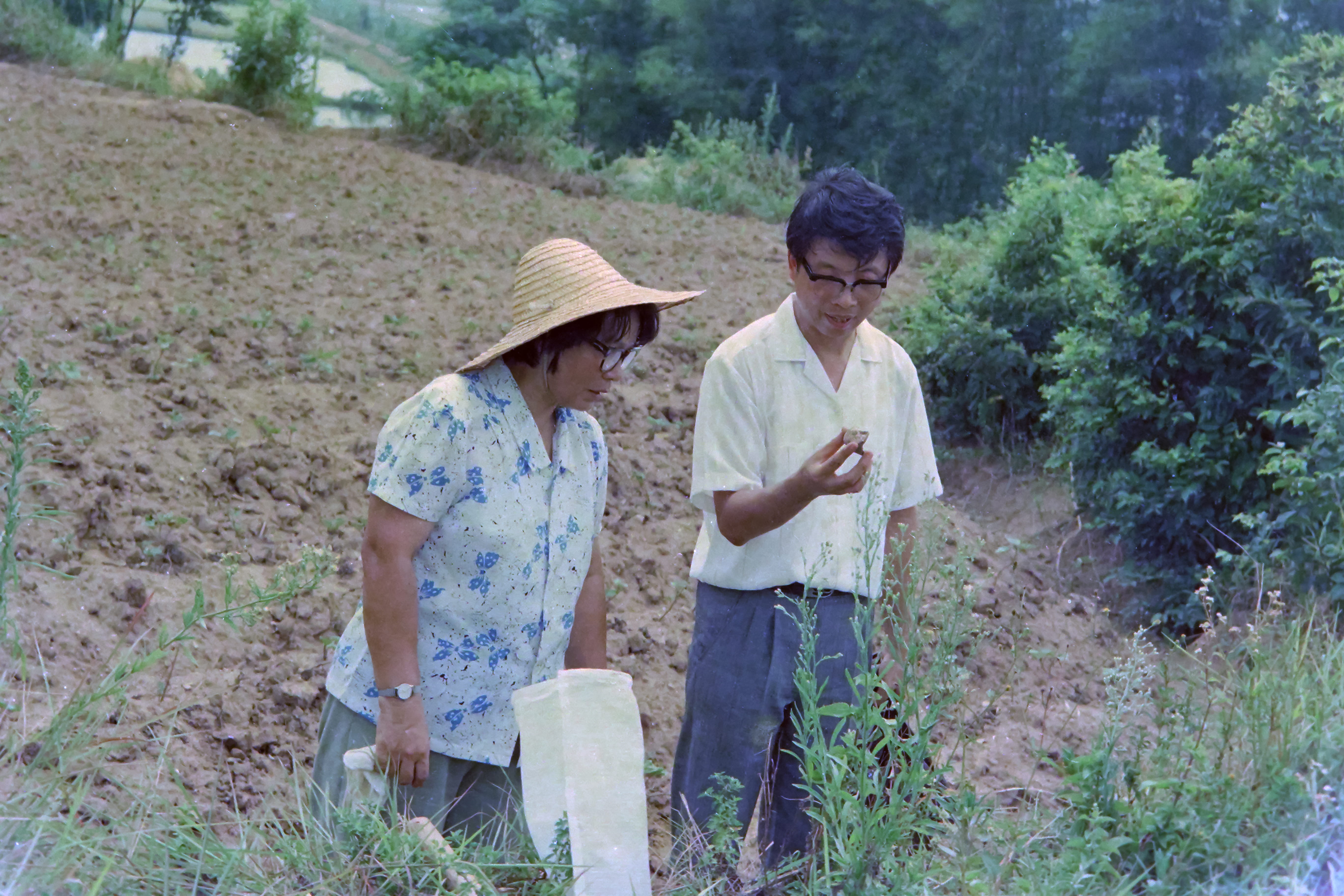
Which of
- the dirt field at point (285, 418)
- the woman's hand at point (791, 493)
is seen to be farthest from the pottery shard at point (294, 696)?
the woman's hand at point (791, 493)

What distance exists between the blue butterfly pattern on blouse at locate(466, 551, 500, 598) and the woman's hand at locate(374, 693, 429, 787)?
23cm

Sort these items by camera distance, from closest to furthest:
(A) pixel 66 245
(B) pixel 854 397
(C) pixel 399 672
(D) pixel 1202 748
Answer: (D) pixel 1202 748 < (C) pixel 399 672 < (B) pixel 854 397 < (A) pixel 66 245

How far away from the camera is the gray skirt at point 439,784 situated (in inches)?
103

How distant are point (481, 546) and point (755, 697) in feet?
2.30

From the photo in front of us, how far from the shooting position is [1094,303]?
6.19m

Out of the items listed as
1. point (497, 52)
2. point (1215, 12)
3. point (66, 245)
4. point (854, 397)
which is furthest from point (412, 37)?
point (854, 397)

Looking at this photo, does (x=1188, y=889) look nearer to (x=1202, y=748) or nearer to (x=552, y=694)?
(x=1202, y=748)

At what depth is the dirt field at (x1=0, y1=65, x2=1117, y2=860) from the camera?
4.30m

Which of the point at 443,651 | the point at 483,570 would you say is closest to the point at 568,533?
the point at 483,570

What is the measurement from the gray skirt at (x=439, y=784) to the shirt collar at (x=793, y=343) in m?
1.01

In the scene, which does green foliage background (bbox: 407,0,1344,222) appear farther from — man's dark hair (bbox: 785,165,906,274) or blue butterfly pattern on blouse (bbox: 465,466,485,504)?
blue butterfly pattern on blouse (bbox: 465,466,485,504)

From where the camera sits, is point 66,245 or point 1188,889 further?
point 66,245

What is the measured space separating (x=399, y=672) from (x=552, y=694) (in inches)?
18.2

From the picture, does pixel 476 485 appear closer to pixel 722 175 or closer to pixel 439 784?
pixel 439 784
